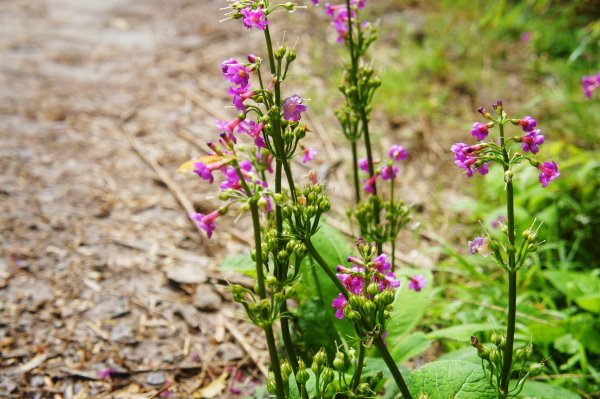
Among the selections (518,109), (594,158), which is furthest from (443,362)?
(518,109)

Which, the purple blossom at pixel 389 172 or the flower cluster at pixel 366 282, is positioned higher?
the purple blossom at pixel 389 172

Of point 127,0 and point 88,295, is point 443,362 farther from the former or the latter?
point 127,0

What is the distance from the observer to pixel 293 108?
5.69 ft

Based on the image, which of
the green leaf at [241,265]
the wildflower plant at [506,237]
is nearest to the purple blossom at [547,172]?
the wildflower plant at [506,237]

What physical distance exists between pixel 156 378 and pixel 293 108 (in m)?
1.52

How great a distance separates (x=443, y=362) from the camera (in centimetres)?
195

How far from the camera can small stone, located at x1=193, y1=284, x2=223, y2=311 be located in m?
3.04

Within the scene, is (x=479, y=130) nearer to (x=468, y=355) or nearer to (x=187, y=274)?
(x=468, y=355)

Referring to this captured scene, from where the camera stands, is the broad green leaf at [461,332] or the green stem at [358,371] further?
the broad green leaf at [461,332]

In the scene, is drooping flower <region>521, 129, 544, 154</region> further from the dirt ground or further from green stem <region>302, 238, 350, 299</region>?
the dirt ground

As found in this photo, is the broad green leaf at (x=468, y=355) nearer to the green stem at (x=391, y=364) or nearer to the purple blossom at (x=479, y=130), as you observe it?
the green stem at (x=391, y=364)

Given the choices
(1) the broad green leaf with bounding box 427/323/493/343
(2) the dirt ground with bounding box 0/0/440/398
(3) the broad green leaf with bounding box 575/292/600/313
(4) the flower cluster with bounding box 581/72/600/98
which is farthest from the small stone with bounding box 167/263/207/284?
(4) the flower cluster with bounding box 581/72/600/98

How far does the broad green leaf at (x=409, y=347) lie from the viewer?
2.40 metres

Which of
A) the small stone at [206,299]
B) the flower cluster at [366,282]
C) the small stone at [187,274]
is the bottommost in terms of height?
the small stone at [206,299]
